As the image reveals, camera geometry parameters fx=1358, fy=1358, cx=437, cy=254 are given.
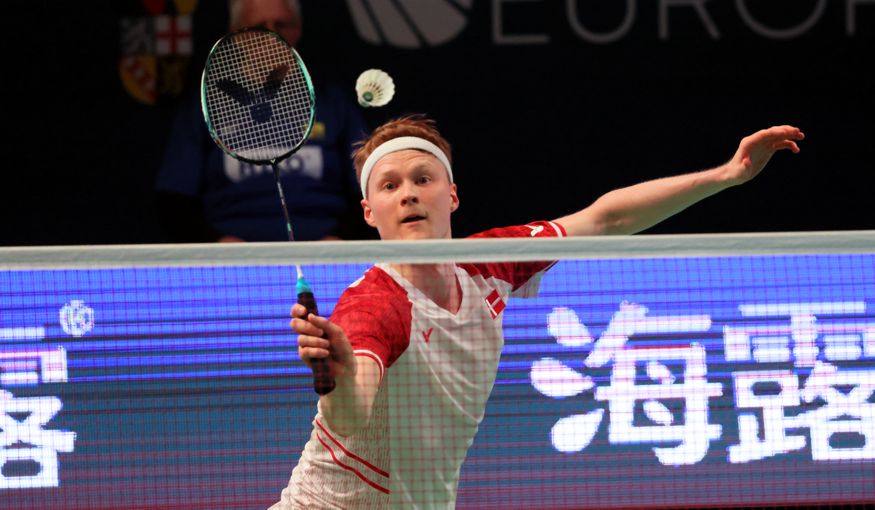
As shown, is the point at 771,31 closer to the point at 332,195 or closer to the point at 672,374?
the point at 332,195

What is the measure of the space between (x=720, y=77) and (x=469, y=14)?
126cm

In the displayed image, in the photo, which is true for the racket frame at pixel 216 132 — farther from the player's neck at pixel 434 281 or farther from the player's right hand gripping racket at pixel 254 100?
the player's neck at pixel 434 281

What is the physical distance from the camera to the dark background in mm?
6512

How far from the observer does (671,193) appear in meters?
3.81

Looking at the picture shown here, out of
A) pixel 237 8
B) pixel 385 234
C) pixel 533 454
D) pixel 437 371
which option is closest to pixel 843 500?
pixel 533 454

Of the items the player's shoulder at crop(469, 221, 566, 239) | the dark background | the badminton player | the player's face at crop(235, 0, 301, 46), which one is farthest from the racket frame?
the dark background

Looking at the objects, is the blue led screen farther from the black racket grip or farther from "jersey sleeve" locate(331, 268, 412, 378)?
the black racket grip

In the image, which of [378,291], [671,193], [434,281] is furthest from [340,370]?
[671,193]

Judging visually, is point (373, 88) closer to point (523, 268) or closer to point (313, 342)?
point (523, 268)

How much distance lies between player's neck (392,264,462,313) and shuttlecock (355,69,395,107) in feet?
1.82

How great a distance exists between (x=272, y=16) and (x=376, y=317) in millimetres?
3059

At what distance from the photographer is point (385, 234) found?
362 cm

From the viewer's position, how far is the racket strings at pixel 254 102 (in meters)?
4.14

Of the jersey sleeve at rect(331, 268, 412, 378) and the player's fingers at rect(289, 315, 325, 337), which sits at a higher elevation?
the jersey sleeve at rect(331, 268, 412, 378)
